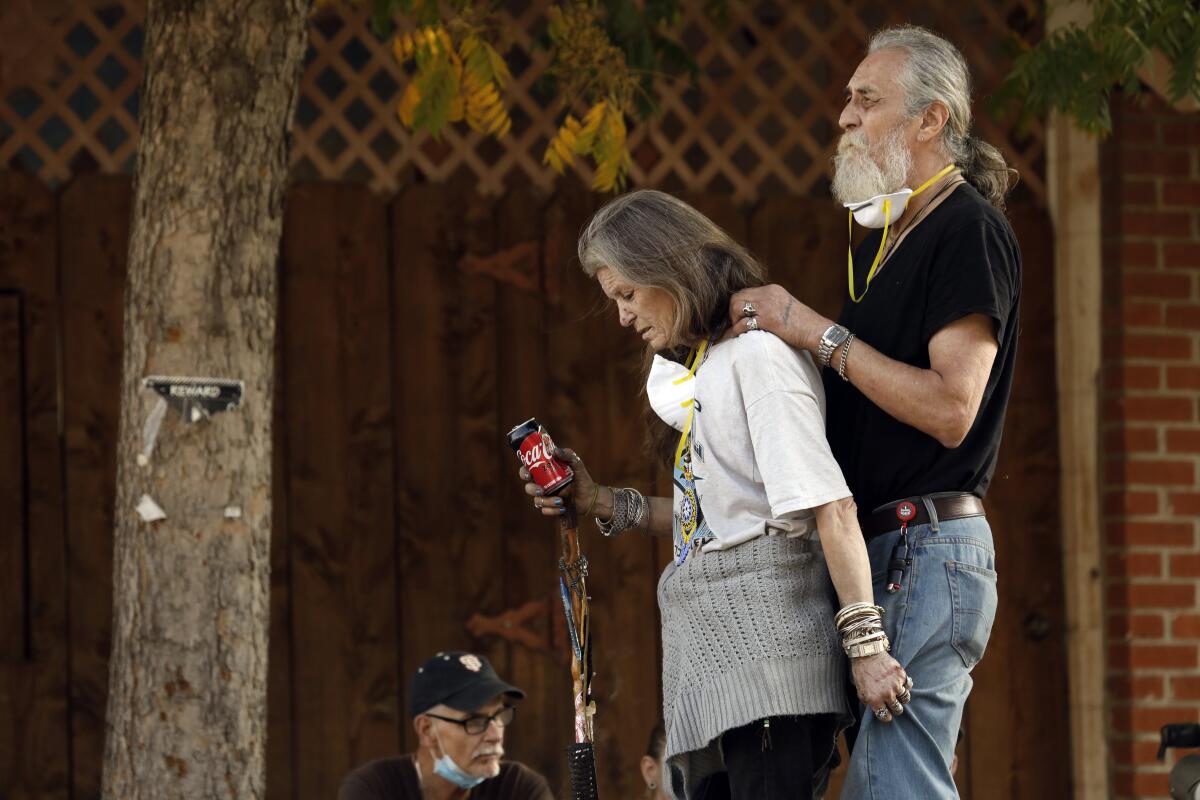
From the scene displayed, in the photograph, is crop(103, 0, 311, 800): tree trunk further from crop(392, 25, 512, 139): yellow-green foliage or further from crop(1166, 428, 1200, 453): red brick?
crop(1166, 428, 1200, 453): red brick

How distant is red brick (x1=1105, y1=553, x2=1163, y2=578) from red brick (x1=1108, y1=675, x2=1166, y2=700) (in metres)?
0.36

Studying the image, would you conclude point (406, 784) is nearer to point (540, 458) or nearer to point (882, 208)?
point (540, 458)

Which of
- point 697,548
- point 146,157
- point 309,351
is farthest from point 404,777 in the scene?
point 697,548

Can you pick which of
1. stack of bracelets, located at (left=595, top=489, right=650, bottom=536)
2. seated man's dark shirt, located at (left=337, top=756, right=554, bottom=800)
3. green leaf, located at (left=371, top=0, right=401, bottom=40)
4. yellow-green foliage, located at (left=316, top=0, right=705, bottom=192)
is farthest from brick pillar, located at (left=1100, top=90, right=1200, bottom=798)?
stack of bracelets, located at (left=595, top=489, right=650, bottom=536)

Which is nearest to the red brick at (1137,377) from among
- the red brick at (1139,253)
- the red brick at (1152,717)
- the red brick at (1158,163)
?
the red brick at (1139,253)

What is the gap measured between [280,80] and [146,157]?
15.5 inches

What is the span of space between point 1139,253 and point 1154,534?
998 millimetres

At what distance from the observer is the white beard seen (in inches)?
129

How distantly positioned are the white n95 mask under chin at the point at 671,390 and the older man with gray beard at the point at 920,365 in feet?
0.56

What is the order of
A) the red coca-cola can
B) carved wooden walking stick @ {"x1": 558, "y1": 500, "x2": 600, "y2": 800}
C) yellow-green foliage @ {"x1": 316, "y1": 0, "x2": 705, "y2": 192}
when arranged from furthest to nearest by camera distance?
yellow-green foliage @ {"x1": 316, "y1": 0, "x2": 705, "y2": 192} → carved wooden walking stick @ {"x1": 558, "y1": 500, "x2": 600, "y2": 800} → the red coca-cola can

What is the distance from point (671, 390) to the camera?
332 cm

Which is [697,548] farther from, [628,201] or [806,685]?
[628,201]

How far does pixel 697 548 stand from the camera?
323 centimetres

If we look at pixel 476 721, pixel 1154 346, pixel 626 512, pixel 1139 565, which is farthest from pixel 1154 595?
pixel 626 512
